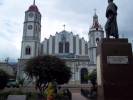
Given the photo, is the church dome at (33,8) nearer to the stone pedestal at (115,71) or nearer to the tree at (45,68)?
the tree at (45,68)

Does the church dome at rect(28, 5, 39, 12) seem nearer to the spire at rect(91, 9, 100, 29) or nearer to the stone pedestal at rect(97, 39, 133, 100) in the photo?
the spire at rect(91, 9, 100, 29)

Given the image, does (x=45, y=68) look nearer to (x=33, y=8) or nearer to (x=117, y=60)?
(x=117, y=60)

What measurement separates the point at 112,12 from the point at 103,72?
3263 mm

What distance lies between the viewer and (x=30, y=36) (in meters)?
63.2

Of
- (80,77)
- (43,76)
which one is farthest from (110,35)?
(80,77)

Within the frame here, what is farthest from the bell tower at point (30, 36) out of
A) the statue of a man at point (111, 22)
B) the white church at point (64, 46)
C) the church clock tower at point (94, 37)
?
the statue of a man at point (111, 22)

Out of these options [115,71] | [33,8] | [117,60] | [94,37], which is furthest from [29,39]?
[115,71]

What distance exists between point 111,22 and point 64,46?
173ft

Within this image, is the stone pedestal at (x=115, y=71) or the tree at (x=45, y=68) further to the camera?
the tree at (x=45, y=68)

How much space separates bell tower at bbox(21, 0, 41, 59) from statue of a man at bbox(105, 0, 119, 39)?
50719mm

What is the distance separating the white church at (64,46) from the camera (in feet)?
206

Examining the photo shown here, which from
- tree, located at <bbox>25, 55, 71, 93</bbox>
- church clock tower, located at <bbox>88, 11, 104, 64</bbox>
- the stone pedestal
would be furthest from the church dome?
the stone pedestal

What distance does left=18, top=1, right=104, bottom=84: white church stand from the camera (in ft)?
206

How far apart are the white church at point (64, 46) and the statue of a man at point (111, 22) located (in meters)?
48.1
